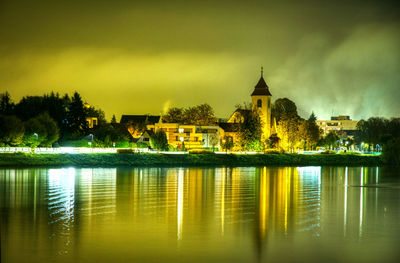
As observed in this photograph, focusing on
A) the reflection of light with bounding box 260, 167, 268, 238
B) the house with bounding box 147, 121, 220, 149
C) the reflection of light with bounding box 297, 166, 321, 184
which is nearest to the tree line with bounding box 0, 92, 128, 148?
the house with bounding box 147, 121, 220, 149

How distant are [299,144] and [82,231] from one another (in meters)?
102

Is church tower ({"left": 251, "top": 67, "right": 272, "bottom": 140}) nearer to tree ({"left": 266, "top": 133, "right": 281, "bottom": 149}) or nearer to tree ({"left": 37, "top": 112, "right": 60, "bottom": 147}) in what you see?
tree ({"left": 266, "top": 133, "right": 281, "bottom": 149})

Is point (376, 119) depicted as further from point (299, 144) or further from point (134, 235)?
point (134, 235)

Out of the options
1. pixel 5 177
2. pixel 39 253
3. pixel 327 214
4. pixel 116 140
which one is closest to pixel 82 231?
pixel 39 253

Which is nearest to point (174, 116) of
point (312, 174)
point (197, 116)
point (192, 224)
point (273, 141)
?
point (197, 116)

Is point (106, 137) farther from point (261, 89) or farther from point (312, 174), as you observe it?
point (261, 89)

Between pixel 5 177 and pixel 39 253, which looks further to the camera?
pixel 5 177

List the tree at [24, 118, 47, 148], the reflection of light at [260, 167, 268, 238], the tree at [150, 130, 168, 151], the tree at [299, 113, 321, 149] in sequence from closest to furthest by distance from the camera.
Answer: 1. the reflection of light at [260, 167, 268, 238]
2. the tree at [24, 118, 47, 148]
3. the tree at [150, 130, 168, 151]
4. the tree at [299, 113, 321, 149]

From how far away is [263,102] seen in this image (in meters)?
121

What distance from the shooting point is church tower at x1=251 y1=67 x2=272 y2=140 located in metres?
119

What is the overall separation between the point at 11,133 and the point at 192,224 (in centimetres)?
5318

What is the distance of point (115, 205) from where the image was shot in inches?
1224

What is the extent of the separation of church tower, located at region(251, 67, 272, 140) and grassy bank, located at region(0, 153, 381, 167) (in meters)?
20.8

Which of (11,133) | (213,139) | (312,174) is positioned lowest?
(312,174)
